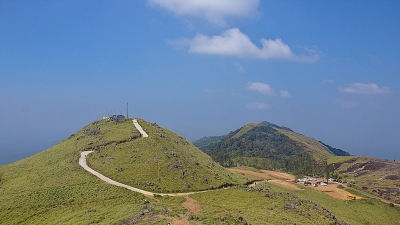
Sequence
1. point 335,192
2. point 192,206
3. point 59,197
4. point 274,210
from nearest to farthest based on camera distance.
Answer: point 192,206, point 274,210, point 59,197, point 335,192

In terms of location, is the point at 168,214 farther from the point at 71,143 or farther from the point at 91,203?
the point at 71,143

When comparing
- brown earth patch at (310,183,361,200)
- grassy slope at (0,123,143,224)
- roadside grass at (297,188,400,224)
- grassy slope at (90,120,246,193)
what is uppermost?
grassy slope at (90,120,246,193)

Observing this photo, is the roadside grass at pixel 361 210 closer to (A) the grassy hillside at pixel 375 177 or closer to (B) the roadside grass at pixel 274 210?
(B) the roadside grass at pixel 274 210

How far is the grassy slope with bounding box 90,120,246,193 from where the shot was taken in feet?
223

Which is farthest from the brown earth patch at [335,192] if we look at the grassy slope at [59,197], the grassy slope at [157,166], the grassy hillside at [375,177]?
the grassy slope at [59,197]

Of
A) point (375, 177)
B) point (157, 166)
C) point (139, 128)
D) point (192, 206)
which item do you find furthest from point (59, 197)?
point (375, 177)

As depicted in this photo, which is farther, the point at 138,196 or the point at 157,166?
the point at 157,166

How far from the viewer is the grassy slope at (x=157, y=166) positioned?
67875 mm

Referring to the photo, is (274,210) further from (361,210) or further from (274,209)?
(361,210)

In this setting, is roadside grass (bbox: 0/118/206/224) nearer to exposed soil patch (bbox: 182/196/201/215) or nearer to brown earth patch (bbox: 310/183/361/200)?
exposed soil patch (bbox: 182/196/201/215)

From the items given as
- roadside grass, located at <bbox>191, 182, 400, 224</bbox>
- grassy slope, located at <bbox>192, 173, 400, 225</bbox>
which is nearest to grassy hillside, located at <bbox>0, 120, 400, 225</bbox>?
roadside grass, located at <bbox>191, 182, 400, 224</bbox>

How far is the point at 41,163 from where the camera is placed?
81375 mm

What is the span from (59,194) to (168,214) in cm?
3006

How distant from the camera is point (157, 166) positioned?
249 feet
